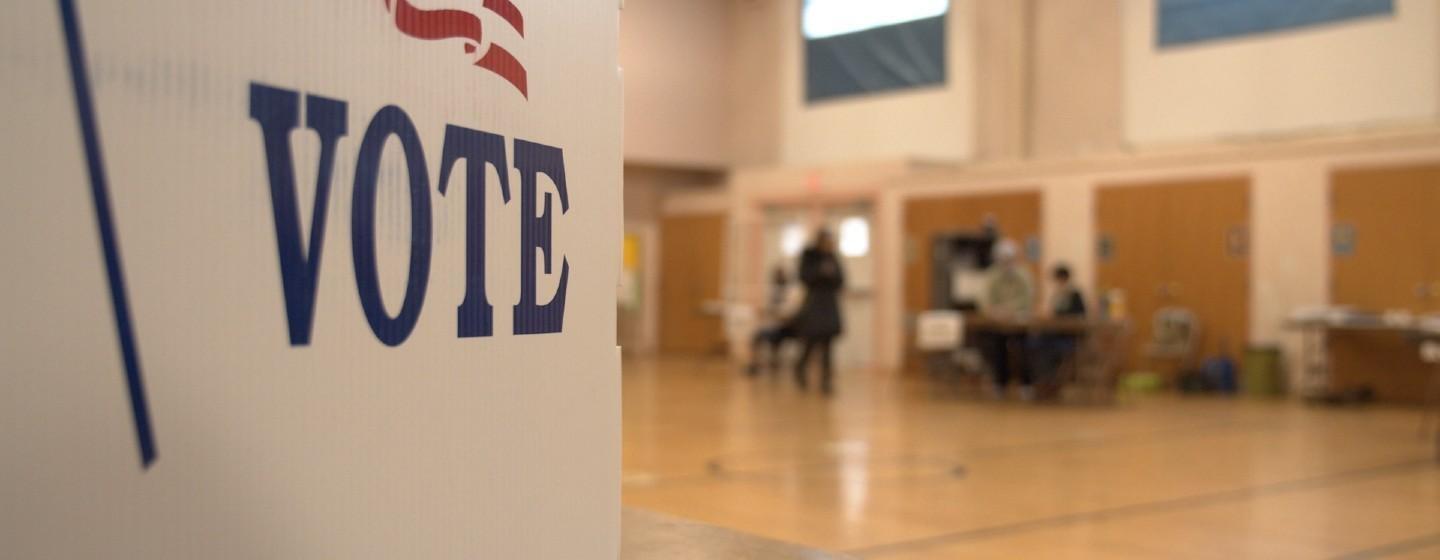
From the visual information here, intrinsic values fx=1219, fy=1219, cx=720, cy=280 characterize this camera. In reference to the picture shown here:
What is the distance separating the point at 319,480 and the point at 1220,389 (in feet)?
39.5

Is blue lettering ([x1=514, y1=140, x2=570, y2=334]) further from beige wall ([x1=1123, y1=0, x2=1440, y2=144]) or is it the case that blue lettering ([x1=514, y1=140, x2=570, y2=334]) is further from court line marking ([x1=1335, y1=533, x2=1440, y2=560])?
beige wall ([x1=1123, y1=0, x2=1440, y2=144])

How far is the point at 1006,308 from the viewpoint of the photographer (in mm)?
11078

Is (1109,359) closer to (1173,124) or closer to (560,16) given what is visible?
(1173,124)

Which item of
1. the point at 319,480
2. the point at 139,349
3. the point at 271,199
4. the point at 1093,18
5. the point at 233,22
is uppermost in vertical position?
the point at 1093,18

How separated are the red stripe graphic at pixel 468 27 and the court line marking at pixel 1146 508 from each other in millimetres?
2746

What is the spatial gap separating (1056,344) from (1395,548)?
6631 mm

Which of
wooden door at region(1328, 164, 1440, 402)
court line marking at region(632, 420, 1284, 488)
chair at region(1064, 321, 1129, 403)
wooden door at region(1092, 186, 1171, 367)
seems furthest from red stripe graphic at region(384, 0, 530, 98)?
wooden door at region(1092, 186, 1171, 367)

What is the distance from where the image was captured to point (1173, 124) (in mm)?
13125

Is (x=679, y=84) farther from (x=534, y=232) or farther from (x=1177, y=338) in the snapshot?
(x=534, y=232)

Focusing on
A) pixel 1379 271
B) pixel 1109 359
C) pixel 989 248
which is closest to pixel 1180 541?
pixel 1109 359

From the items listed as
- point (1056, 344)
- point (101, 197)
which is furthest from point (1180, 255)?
point (101, 197)

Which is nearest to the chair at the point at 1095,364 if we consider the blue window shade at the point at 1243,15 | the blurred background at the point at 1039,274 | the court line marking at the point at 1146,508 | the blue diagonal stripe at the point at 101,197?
the blurred background at the point at 1039,274

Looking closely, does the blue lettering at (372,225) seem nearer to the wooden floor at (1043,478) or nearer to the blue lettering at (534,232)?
the blue lettering at (534,232)

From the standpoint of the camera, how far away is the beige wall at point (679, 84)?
56.4 ft
